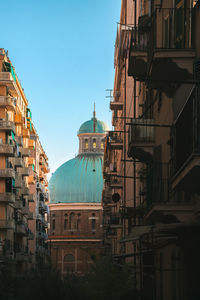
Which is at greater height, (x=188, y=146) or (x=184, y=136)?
(x=184, y=136)

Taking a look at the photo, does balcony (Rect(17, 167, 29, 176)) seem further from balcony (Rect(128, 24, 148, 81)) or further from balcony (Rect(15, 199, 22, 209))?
balcony (Rect(128, 24, 148, 81))

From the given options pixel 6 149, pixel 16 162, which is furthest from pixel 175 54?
pixel 16 162

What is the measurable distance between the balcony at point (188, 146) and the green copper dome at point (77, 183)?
113255mm

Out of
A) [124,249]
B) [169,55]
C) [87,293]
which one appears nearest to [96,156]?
[124,249]

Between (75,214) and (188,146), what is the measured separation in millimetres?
114621

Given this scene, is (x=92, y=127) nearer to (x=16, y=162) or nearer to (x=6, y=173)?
(x=16, y=162)

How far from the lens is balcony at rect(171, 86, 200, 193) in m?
10.9

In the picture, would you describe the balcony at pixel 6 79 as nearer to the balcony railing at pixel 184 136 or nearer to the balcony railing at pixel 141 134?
the balcony railing at pixel 141 134

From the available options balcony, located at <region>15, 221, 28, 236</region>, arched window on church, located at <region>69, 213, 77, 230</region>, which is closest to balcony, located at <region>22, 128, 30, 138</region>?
balcony, located at <region>15, 221, 28, 236</region>

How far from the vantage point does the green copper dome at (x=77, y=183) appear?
129 meters

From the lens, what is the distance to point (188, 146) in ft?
46.5

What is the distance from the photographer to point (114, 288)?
2272 centimetres

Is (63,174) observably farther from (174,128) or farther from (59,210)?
(174,128)

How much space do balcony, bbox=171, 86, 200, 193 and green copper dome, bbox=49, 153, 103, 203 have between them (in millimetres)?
113255
